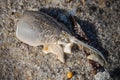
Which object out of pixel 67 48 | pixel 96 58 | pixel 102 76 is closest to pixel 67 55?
pixel 67 48

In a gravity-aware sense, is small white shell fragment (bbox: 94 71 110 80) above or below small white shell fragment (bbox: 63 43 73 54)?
below

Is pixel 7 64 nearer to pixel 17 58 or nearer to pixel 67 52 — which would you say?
pixel 17 58

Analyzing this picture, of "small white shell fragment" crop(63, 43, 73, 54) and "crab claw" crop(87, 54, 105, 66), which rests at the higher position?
"small white shell fragment" crop(63, 43, 73, 54)

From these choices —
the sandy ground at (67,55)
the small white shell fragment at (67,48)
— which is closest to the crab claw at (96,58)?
the sandy ground at (67,55)

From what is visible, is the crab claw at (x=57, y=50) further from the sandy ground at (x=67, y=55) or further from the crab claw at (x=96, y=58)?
the crab claw at (x=96, y=58)

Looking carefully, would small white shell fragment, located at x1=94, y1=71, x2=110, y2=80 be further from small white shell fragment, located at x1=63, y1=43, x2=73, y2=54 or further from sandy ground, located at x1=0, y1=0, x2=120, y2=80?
small white shell fragment, located at x1=63, y1=43, x2=73, y2=54

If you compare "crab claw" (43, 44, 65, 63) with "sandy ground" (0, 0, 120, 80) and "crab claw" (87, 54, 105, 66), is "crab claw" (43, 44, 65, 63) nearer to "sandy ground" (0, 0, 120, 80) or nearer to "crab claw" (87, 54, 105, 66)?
"sandy ground" (0, 0, 120, 80)

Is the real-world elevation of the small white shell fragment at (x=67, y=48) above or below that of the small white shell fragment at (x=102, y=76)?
above

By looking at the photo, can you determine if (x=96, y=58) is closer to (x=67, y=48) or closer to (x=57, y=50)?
(x=67, y=48)

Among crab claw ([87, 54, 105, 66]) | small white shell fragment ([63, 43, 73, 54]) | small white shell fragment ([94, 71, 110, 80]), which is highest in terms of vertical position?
small white shell fragment ([63, 43, 73, 54])

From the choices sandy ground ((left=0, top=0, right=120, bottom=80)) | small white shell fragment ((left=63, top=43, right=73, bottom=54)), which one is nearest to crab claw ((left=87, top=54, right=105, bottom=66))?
sandy ground ((left=0, top=0, right=120, bottom=80))
